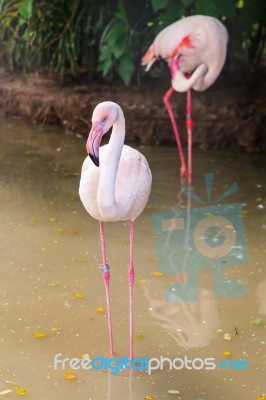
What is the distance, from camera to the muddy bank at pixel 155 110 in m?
6.72

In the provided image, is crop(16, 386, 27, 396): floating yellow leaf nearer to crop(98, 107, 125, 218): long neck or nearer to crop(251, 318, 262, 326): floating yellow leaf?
crop(98, 107, 125, 218): long neck

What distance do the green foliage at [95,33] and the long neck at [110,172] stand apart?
129 inches

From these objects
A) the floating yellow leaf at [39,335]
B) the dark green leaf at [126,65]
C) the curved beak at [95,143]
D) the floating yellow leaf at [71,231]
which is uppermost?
the curved beak at [95,143]

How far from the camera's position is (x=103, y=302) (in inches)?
163

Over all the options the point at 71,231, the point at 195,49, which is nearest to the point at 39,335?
the point at 71,231

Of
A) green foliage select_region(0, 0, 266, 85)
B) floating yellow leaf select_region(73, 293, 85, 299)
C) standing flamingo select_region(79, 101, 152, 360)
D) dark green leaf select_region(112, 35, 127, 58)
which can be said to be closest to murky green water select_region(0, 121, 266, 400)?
floating yellow leaf select_region(73, 293, 85, 299)

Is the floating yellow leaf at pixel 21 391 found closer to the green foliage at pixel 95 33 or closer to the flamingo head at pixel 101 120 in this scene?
the flamingo head at pixel 101 120

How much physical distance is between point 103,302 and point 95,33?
3760 millimetres

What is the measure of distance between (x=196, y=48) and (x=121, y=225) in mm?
1432

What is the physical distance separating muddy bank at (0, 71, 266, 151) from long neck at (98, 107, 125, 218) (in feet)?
11.5

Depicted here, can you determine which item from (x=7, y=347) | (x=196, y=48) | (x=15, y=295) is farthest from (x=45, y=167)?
(x=7, y=347)

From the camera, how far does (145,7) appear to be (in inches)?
283

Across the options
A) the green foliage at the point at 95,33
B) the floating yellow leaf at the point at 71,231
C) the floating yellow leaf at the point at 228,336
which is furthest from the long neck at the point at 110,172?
the green foliage at the point at 95,33

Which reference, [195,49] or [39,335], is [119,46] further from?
[39,335]
